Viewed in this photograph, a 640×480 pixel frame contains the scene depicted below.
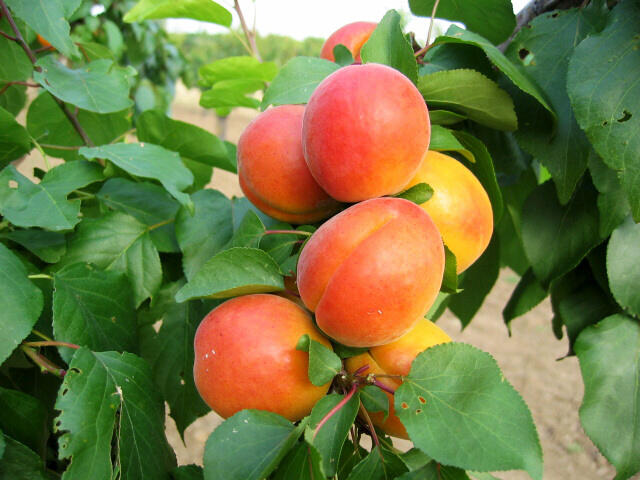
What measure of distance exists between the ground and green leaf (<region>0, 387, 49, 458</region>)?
45.3 inches

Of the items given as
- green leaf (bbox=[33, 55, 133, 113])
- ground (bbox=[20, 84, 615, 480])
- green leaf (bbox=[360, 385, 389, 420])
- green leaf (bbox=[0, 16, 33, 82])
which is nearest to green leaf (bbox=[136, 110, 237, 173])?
green leaf (bbox=[33, 55, 133, 113])

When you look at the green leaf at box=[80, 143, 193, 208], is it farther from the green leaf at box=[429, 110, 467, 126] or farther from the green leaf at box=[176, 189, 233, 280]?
the green leaf at box=[429, 110, 467, 126]

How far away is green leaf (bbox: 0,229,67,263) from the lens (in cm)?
51

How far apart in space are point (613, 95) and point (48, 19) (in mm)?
523

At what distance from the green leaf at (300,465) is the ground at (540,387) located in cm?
134

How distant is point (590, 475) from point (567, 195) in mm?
1902

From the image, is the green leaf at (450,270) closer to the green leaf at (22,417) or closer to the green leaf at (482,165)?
the green leaf at (482,165)

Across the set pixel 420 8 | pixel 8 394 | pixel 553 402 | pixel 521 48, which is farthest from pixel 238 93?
pixel 553 402

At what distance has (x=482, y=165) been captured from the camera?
482 millimetres

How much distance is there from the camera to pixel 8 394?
43 cm

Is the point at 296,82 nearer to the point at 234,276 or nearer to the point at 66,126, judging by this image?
the point at 234,276

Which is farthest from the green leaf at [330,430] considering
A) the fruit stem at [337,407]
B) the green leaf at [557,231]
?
the green leaf at [557,231]

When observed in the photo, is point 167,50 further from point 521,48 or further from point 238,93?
point 521,48

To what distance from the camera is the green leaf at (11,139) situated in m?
0.52
